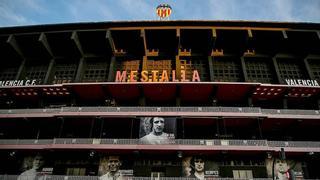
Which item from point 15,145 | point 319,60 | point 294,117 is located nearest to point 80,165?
point 15,145

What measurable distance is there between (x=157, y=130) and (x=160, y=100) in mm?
5359

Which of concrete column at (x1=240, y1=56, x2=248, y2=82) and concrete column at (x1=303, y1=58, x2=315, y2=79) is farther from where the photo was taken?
concrete column at (x1=303, y1=58, x2=315, y2=79)

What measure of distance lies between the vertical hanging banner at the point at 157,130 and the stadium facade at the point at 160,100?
10cm

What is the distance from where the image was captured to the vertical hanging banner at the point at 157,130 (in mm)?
22344

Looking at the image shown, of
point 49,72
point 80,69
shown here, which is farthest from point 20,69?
point 80,69

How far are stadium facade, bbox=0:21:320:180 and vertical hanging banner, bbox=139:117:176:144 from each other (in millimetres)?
96

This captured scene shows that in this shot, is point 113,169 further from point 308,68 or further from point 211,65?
point 308,68

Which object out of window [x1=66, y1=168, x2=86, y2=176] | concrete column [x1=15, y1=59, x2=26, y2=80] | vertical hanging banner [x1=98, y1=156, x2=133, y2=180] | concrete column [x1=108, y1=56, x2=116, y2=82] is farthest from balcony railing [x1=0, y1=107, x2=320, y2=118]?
concrete column [x1=15, y1=59, x2=26, y2=80]

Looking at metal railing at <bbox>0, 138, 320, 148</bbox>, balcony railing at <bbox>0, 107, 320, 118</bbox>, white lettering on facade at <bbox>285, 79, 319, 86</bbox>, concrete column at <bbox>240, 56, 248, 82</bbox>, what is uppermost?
concrete column at <bbox>240, 56, 248, 82</bbox>

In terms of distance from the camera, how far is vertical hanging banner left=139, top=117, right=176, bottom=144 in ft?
73.3

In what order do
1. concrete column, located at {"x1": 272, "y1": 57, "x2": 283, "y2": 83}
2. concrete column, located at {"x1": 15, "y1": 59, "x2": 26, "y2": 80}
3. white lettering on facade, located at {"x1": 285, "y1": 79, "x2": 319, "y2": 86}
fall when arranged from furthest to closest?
concrete column, located at {"x1": 15, "y1": 59, "x2": 26, "y2": 80} → concrete column, located at {"x1": 272, "y1": 57, "x2": 283, "y2": 83} → white lettering on facade, located at {"x1": 285, "y1": 79, "x2": 319, "y2": 86}

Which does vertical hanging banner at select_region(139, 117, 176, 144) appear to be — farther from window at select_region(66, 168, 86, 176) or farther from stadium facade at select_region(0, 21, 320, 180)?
window at select_region(66, 168, 86, 176)

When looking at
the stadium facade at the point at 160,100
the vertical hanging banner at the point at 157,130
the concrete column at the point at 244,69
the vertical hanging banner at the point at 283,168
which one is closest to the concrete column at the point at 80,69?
the stadium facade at the point at 160,100

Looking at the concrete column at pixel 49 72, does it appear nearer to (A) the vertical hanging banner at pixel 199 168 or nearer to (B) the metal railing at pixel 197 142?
(B) the metal railing at pixel 197 142
